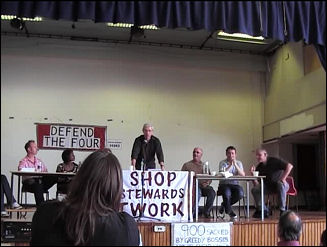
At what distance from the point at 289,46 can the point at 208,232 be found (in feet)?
22.7

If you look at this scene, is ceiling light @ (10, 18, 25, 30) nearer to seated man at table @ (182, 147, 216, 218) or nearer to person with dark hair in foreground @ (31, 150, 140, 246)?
seated man at table @ (182, 147, 216, 218)

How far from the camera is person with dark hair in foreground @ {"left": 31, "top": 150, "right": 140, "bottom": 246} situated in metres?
1.31

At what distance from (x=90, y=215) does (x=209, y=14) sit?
271cm

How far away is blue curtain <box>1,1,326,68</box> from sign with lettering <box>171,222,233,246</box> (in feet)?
7.18

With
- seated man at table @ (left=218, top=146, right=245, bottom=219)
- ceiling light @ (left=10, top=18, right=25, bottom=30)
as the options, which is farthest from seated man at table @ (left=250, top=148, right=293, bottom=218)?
ceiling light @ (left=10, top=18, right=25, bottom=30)

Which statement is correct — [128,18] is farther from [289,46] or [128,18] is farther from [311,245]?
[289,46]

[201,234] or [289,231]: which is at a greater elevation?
[289,231]

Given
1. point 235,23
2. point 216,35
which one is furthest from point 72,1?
point 216,35

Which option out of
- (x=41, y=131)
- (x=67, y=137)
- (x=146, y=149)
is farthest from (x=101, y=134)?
(x=146, y=149)

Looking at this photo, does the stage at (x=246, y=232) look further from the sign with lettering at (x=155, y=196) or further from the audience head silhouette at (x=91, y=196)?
the audience head silhouette at (x=91, y=196)

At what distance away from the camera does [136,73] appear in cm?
1096

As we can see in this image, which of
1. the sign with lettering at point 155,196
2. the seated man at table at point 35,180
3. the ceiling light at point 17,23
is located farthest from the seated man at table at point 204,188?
the ceiling light at point 17,23

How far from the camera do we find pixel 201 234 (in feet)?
15.8

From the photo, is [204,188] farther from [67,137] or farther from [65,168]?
[67,137]
